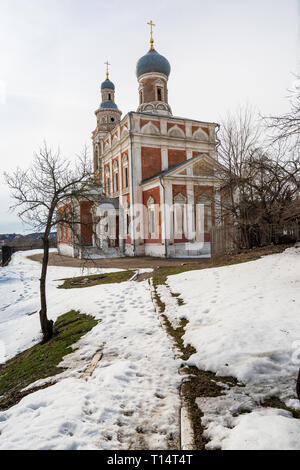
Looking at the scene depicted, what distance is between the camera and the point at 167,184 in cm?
2192

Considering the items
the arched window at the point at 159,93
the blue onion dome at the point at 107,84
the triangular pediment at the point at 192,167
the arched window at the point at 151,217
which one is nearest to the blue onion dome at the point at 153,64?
the arched window at the point at 159,93

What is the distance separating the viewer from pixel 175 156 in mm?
26531

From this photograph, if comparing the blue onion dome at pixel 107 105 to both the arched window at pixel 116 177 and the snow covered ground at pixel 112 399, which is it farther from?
the snow covered ground at pixel 112 399

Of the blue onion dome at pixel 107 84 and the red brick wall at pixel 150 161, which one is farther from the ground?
the blue onion dome at pixel 107 84

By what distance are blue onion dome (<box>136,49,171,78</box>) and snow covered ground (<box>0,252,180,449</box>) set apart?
29.5m

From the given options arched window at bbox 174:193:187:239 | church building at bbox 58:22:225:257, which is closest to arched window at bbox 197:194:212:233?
church building at bbox 58:22:225:257

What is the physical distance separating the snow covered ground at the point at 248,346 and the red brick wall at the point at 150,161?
56.3ft

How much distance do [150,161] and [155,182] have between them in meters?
3.53

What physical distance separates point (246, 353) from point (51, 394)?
9.60ft

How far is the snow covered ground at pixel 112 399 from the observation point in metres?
3.10

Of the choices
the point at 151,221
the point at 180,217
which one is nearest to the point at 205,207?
the point at 180,217
